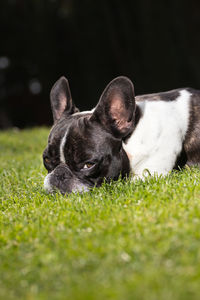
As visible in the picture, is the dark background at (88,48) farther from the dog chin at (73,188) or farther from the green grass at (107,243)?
the green grass at (107,243)

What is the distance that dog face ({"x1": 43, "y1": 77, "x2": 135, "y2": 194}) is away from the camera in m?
3.97

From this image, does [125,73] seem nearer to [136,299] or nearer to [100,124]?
[100,124]

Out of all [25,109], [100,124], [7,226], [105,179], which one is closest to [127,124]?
[100,124]

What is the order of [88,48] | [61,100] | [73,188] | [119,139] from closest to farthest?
[73,188], [119,139], [61,100], [88,48]

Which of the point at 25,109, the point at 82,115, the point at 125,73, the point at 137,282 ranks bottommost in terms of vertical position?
the point at 25,109

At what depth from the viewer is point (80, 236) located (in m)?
2.81

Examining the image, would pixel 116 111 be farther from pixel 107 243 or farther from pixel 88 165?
pixel 107 243

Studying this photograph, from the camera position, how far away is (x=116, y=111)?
4234 millimetres

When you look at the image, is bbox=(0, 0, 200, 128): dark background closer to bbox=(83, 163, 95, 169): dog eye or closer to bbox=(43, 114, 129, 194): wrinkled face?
bbox=(43, 114, 129, 194): wrinkled face

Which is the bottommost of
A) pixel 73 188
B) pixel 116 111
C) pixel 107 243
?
pixel 73 188

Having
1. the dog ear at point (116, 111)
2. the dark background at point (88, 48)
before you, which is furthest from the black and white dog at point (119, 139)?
the dark background at point (88, 48)

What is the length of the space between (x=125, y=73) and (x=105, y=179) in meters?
11.4

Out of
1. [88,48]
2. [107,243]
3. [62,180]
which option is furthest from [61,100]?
[88,48]

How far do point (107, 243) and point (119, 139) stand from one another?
171cm
